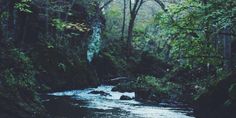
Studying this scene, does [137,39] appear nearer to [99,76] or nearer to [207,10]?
[99,76]

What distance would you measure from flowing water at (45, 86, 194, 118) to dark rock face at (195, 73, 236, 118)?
2.86 ft

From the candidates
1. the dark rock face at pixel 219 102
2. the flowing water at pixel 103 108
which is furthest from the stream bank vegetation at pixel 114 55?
the flowing water at pixel 103 108

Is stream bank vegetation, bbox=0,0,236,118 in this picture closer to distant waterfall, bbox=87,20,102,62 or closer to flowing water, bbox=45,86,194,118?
distant waterfall, bbox=87,20,102,62

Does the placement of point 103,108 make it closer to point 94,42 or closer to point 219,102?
point 219,102

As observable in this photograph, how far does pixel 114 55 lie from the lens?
128 feet

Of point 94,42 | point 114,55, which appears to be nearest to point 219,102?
point 94,42

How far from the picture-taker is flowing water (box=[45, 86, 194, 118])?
17.4 m

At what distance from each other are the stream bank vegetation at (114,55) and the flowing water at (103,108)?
1137mm

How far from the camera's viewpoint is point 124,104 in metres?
21.5

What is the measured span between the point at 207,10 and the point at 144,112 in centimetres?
641

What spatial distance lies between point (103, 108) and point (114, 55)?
1993cm

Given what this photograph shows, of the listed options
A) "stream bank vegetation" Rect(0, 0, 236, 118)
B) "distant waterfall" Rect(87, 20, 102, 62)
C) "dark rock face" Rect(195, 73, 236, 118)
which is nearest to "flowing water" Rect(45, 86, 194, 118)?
"dark rock face" Rect(195, 73, 236, 118)

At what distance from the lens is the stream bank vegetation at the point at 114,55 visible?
1481 centimetres

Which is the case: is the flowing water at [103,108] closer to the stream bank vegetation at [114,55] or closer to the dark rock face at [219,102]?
the dark rock face at [219,102]
